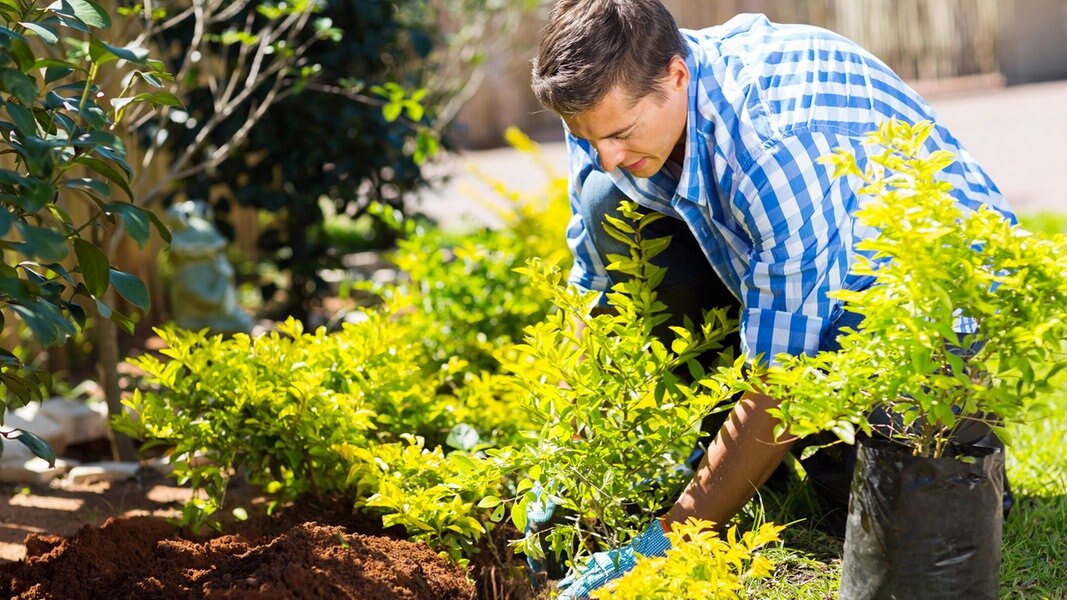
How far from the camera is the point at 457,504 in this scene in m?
2.18

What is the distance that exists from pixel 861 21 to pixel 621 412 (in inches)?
451

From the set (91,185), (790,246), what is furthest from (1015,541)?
(91,185)

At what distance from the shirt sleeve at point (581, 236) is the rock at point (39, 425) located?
1735 mm

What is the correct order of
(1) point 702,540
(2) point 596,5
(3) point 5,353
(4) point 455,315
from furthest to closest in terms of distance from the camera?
(4) point 455,315, (2) point 596,5, (3) point 5,353, (1) point 702,540

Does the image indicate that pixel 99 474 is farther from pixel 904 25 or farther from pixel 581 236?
pixel 904 25

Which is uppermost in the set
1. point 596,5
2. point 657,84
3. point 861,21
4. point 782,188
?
point 596,5

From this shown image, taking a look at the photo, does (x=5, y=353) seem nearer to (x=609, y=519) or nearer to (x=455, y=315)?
(x=609, y=519)

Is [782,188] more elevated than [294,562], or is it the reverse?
[782,188]

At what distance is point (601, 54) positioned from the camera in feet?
6.79

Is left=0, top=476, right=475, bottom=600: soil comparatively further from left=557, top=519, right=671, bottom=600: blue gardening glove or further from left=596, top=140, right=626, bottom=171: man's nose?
left=596, top=140, right=626, bottom=171: man's nose

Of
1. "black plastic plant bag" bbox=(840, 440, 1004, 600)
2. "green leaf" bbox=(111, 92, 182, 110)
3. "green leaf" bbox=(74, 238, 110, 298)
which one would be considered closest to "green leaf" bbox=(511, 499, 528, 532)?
"black plastic plant bag" bbox=(840, 440, 1004, 600)

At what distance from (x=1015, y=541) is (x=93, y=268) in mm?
1954

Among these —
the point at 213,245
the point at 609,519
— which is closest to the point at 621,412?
the point at 609,519

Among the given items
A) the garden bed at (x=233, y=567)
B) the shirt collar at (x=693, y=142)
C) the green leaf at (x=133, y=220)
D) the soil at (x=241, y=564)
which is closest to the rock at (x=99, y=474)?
the soil at (x=241, y=564)
